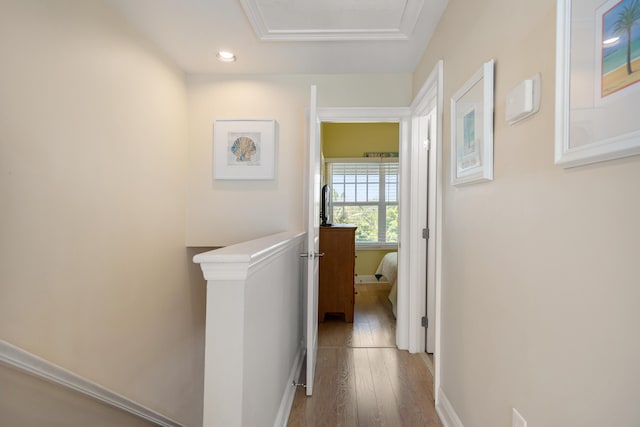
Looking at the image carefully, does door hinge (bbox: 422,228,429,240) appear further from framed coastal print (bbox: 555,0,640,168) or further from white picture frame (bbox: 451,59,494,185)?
framed coastal print (bbox: 555,0,640,168)

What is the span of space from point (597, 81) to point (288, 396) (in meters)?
2.07

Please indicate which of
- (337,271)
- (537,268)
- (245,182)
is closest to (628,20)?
(537,268)

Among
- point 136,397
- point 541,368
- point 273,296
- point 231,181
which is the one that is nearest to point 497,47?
point 541,368

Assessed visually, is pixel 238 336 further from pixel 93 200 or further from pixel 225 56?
pixel 225 56

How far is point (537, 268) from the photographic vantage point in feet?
3.22

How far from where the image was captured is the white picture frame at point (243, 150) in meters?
2.82

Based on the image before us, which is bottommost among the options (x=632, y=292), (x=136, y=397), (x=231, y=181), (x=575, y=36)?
(x=136, y=397)

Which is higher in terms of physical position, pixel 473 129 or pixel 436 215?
pixel 473 129

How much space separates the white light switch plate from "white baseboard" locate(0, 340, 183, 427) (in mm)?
1926

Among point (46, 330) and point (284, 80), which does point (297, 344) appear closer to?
point (46, 330)

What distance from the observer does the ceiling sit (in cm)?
187

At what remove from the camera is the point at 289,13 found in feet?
6.39

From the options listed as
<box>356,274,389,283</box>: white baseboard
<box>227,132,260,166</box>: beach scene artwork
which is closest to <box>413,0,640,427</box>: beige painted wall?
<box>227,132,260,166</box>: beach scene artwork

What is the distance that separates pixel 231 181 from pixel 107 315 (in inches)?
56.3
